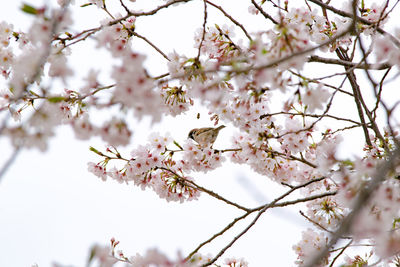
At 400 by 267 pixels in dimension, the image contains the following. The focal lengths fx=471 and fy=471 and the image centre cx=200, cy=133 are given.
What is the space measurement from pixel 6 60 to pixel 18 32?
0.75ft

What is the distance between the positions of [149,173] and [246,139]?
0.87 meters

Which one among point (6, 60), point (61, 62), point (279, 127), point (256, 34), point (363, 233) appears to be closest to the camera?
point (363, 233)

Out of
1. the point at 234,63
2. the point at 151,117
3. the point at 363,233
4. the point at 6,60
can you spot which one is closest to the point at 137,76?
the point at 151,117

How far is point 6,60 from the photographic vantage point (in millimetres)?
3328

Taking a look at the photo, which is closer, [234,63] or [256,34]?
[234,63]

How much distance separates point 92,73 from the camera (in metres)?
2.20

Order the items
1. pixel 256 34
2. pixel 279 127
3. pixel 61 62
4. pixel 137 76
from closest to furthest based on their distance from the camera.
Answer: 1. pixel 137 76
2. pixel 256 34
3. pixel 61 62
4. pixel 279 127

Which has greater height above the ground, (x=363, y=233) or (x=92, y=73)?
(x=92, y=73)

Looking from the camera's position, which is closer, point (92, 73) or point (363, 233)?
point (363, 233)

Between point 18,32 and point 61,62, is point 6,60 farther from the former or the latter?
point 61,62

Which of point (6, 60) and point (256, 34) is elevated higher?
point (6, 60)

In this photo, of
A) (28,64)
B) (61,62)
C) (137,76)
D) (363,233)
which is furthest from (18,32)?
(363,233)

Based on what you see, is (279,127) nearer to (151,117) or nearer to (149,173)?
(149,173)

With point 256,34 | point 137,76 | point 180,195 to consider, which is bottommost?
point 137,76
